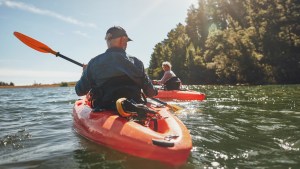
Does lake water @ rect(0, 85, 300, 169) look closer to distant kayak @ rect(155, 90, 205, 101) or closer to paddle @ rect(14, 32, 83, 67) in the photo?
paddle @ rect(14, 32, 83, 67)

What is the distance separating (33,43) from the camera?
9.58 meters

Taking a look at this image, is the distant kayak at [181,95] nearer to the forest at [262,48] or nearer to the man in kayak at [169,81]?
the man in kayak at [169,81]

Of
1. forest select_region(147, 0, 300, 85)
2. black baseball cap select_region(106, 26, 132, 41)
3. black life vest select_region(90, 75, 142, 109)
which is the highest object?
forest select_region(147, 0, 300, 85)

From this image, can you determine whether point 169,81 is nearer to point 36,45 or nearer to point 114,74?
point 36,45

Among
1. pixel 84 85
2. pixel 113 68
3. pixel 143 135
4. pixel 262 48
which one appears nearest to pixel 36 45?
pixel 84 85

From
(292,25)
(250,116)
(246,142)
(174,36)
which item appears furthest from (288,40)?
(246,142)

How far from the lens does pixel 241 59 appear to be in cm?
4406

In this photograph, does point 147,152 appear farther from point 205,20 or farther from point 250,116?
point 205,20

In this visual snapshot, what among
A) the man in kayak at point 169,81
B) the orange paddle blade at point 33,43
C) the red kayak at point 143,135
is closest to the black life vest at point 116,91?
the red kayak at point 143,135

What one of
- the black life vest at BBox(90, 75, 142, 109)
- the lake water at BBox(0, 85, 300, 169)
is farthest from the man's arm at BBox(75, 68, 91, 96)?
the lake water at BBox(0, 85, 300, 169)

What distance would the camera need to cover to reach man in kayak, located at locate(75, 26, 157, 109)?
5.23 metres

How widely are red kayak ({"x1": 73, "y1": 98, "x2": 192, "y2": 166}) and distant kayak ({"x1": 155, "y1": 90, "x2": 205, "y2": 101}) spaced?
7842 mm

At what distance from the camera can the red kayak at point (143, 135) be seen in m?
3.79

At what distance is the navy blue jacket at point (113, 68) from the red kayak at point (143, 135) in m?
0.63
